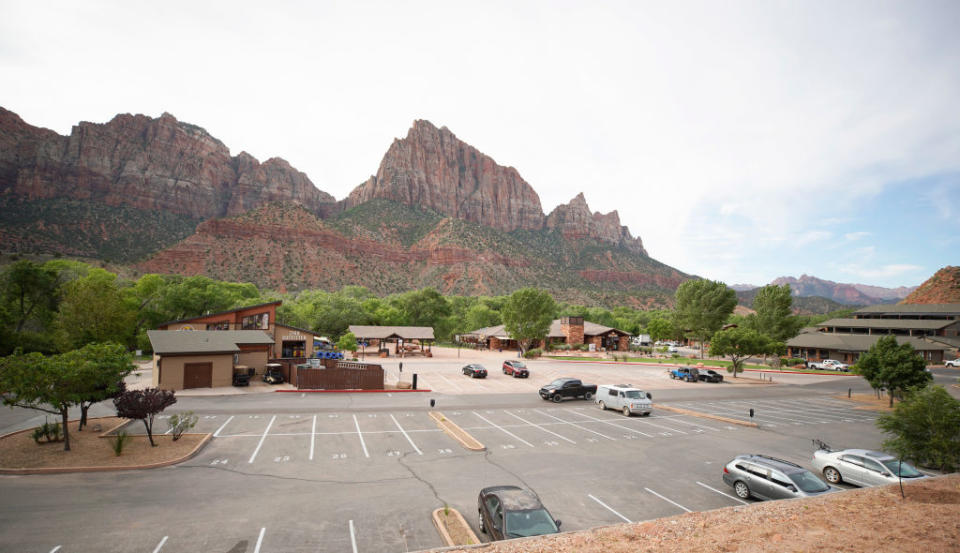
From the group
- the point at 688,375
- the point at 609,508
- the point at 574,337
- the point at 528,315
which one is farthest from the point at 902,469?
the point at 574,337

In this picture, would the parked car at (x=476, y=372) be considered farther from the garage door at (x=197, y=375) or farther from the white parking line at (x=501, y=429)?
the garage door at (x=197, y=375)

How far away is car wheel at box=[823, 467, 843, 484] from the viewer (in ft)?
45.9

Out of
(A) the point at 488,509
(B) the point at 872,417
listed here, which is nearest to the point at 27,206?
(A) the point at 488,509

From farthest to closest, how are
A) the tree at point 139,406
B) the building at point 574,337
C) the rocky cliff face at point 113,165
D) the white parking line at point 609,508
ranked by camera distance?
the rocky cliff face at point 113,165 < the building at point 574,337 < the tree at point 139,406 < the white parking line at point 609,508

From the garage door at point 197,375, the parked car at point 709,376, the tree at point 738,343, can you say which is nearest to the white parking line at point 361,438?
the garage door at point 197,375

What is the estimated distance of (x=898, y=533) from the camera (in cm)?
866

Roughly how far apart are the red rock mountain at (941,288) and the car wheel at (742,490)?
5062 inches

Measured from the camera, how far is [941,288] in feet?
337

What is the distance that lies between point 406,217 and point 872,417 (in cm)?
16348

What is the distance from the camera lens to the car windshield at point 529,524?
27.7 feet

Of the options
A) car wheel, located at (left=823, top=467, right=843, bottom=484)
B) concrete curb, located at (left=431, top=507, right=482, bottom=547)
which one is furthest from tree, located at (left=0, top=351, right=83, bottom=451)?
car wheel, located at (left=823, top=467, right=843, bottom=484)

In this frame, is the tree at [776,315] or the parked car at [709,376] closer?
the parked car at [709,376]

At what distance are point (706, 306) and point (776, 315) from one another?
9943 mm

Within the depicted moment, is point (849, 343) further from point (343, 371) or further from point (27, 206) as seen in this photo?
point (27, 206)
